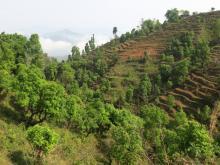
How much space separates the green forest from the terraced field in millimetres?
211

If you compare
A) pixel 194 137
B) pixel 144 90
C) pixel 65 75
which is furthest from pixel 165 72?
pixel 194 137

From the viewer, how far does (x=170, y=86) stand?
279ft

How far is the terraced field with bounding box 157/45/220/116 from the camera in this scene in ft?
258

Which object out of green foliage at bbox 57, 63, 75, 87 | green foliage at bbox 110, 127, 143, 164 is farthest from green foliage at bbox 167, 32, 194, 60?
green foliage at bbox 110, 127, 143, 164

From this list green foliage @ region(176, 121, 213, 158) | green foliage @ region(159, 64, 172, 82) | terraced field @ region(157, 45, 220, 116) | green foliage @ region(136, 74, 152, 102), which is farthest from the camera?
green foliage @ region(159, 64, 172, 82)

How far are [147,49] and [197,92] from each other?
43806mm

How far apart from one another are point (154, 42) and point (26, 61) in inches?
2763

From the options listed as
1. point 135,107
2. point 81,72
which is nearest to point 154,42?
point 81,72

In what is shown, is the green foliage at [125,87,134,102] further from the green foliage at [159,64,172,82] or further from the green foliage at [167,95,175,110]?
the green foliage at [159,64,172,82]

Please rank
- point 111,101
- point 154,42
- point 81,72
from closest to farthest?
point 111,101 → point 81,72 → point 154,42

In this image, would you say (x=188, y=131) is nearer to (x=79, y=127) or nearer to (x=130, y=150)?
(x=130, y=150)

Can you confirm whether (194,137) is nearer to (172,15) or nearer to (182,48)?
(182,48)

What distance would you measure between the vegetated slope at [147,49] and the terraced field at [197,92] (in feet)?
1.78

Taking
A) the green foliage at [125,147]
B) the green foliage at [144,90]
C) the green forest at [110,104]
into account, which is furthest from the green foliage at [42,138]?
the green foliage at [144,90]
